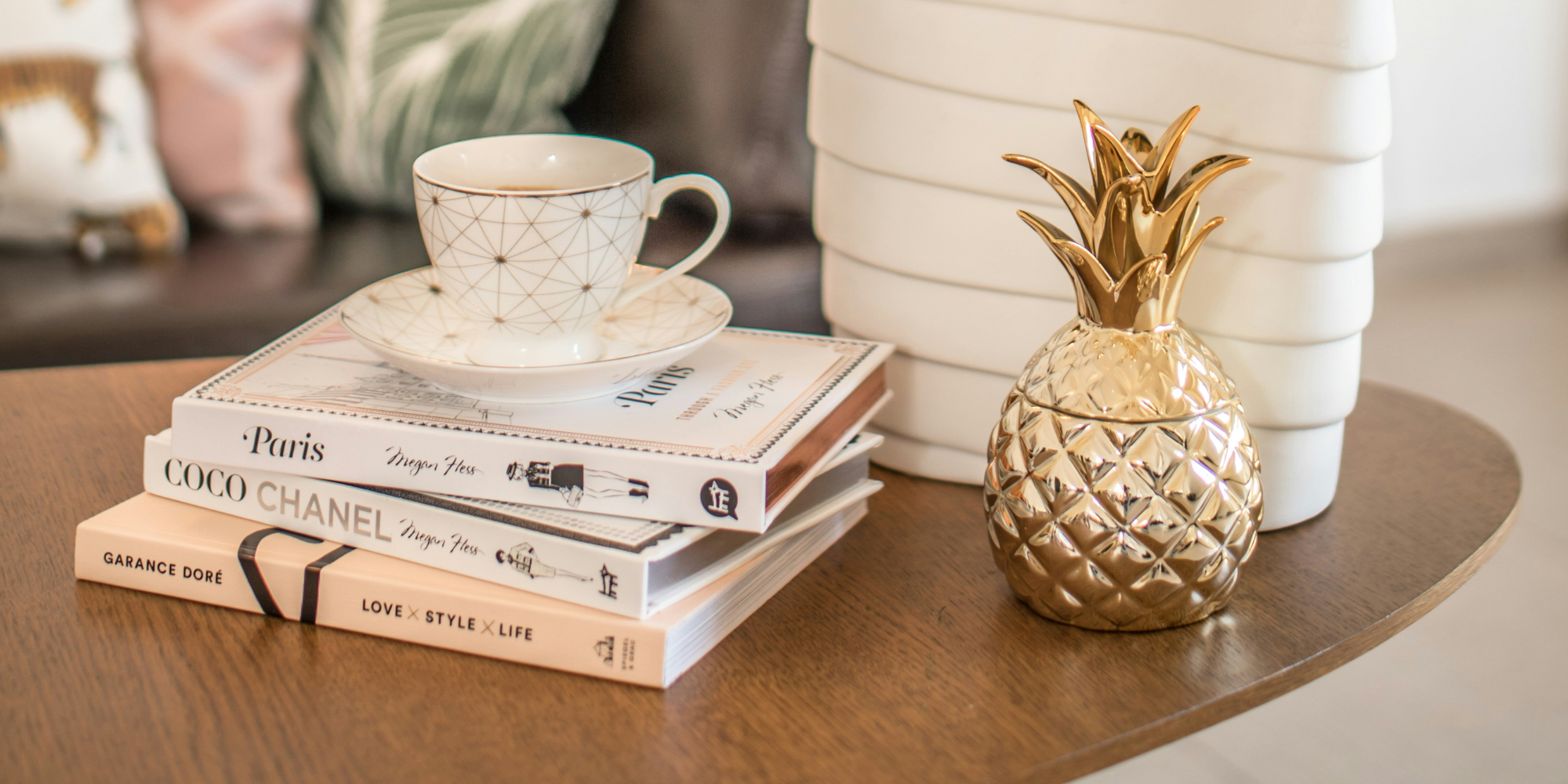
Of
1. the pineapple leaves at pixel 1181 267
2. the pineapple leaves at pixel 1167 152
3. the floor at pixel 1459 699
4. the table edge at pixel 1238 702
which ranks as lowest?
the floor at pixel 1459 699

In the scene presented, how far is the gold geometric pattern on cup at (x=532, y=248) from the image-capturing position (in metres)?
0.54

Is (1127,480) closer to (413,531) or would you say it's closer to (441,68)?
(413,531)

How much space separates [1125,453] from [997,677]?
107 mm

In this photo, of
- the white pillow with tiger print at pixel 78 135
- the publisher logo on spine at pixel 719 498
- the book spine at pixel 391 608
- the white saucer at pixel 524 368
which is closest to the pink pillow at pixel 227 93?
the white pillow with tiger print at pixel 78 135

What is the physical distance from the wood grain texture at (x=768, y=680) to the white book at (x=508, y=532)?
0.12 ft

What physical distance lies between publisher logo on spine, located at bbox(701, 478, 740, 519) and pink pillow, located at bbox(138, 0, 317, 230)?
110 centimetres

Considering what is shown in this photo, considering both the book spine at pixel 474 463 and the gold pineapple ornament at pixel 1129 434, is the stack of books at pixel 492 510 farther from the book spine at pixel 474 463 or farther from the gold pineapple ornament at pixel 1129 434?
the gold pineapple ornament at pixel 1129 434

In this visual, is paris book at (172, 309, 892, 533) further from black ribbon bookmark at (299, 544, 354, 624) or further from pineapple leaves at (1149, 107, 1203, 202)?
pineapple leaves at (1149, 107, 1203, 202)

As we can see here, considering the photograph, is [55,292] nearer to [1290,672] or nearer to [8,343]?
[8,343]

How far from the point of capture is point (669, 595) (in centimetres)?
51

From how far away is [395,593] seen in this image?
1.72 ft

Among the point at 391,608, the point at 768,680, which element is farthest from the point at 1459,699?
the point at 391,608

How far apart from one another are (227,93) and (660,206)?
0.96 m

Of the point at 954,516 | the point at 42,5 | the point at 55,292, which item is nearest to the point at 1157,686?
the point at 954,516
